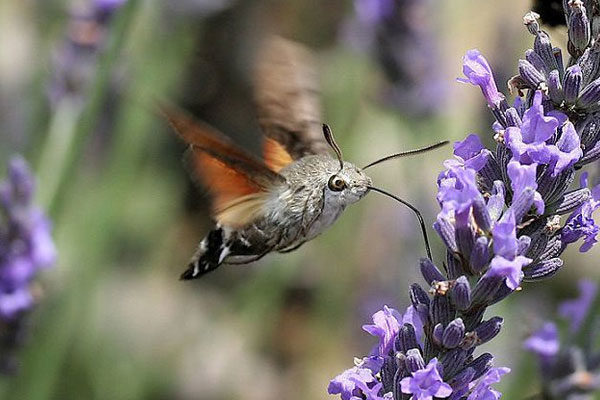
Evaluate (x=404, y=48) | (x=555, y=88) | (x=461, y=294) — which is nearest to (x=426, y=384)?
(x=461, y=294)

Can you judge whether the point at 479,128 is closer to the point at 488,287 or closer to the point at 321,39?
the point at 488,287

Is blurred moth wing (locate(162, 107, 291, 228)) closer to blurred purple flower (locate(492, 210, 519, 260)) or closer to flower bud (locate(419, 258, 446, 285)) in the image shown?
flower bud (locate(419, 258, 446, 285))

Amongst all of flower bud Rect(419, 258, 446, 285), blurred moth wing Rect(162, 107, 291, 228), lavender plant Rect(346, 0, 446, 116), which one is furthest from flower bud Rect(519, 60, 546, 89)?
lavender plant Rect(346, 0, 446, 116)

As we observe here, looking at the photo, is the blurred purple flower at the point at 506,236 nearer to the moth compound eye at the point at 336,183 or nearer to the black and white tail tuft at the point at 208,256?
the moth compound eye at the point at 336,183

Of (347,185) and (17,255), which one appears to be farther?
(17,255)

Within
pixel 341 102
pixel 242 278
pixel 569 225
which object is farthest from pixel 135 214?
pixel 569 225

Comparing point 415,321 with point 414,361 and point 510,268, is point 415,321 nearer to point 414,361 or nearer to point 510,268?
point 414,361
